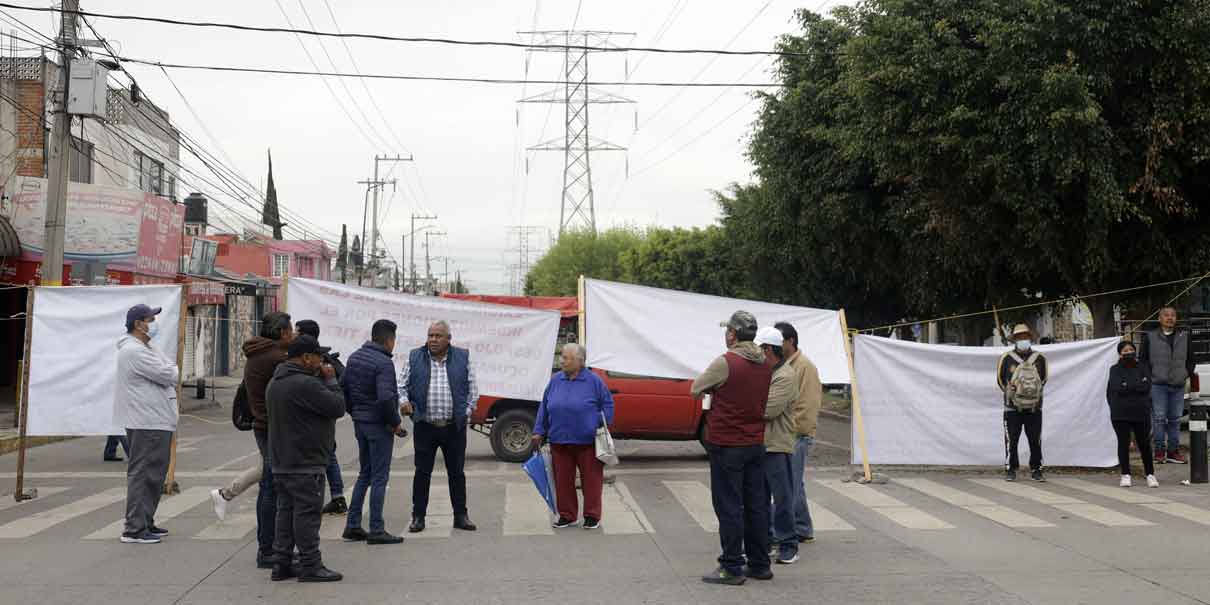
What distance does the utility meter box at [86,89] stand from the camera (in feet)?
61.7

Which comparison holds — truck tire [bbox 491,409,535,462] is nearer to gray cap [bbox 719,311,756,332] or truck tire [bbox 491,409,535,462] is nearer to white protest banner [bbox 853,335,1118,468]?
white protest banner [bbox 853,335,1118,468]

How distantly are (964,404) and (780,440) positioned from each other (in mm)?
7161

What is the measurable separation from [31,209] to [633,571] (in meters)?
22.5

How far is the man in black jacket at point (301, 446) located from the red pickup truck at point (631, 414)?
280 inches

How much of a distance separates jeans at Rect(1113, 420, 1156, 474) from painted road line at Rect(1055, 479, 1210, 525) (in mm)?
383

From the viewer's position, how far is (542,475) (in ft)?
32.9

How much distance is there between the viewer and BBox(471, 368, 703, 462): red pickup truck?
49.3 ft

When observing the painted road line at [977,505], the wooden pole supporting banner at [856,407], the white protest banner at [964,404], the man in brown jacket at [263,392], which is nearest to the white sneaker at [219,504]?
the man in brown jacket at [263,392]

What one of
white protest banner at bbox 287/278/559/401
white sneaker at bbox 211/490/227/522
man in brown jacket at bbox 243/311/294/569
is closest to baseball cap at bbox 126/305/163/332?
man in brown jacket at bbox 243/311/294/569

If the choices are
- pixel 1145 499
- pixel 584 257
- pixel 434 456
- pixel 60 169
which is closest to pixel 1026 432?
pixel 1145 499

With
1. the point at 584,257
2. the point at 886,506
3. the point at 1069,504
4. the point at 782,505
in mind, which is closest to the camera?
the point at 782,505

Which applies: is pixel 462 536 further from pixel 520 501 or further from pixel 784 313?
pixel 784 313

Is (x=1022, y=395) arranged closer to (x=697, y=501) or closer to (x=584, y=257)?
(x=697, y=501)

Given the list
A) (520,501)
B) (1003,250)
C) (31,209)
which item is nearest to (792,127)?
(1003,250)
